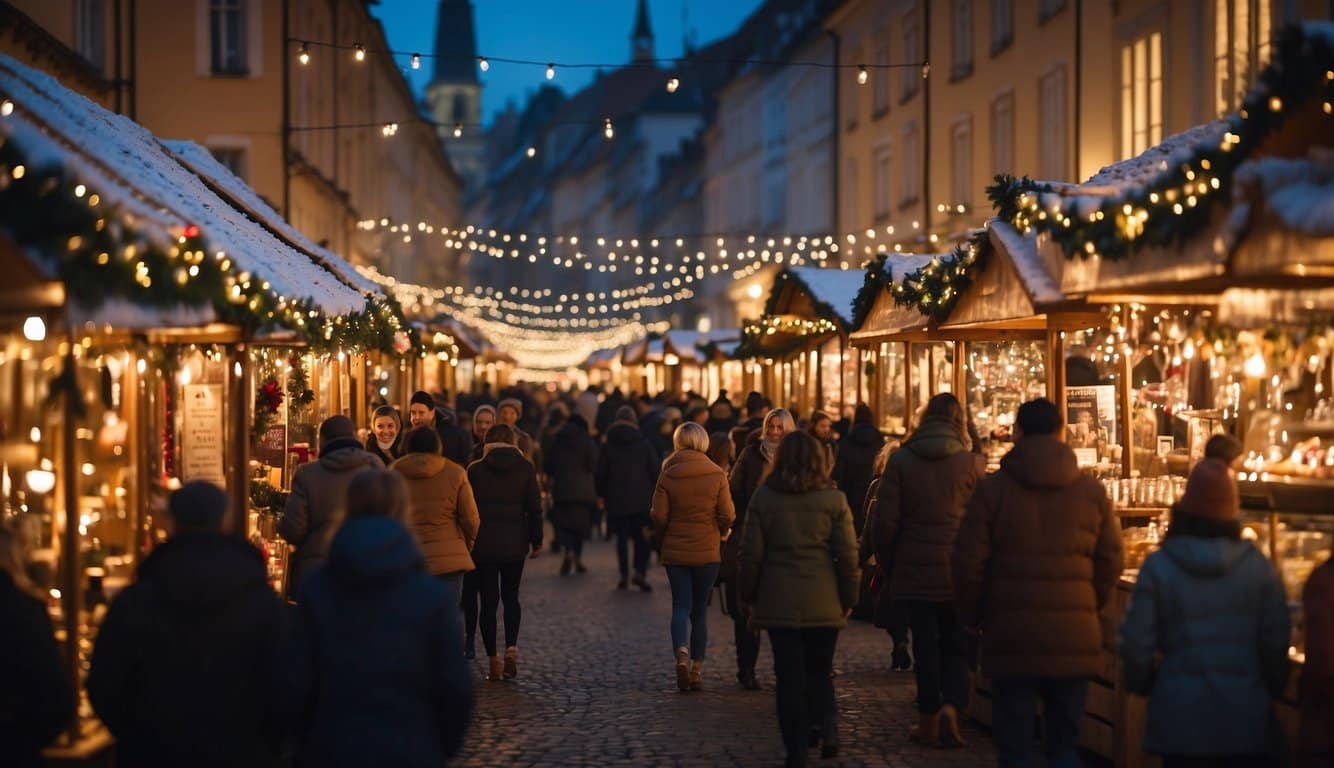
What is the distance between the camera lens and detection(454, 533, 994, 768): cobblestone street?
9812 mm

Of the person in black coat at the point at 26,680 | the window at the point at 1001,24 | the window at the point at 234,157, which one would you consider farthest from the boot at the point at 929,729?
the window at the point at 234,157

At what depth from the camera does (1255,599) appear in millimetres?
6691

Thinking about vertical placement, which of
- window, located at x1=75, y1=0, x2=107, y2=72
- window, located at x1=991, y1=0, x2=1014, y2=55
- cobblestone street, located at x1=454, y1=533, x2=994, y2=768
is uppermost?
window, located at x1=991, y1=0, x2=1014, y2=55

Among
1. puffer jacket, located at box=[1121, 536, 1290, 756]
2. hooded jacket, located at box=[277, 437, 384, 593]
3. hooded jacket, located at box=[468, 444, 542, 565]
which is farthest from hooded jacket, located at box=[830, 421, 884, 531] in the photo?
puffer jacket, located at box=[1121, 536, 1290, 756]

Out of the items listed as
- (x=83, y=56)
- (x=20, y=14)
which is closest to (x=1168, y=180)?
(x=20, y=14)

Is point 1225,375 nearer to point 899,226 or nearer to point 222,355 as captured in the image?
point 222,355

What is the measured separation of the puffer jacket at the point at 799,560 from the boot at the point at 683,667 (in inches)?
113

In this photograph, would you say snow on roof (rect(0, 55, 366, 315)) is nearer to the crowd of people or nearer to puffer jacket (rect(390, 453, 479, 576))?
puffer jacket (rect(390, 453, 479, 576))

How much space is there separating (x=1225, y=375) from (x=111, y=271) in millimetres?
5726

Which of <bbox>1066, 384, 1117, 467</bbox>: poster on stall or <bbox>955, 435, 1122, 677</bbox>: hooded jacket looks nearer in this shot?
<bbox>955, 435, 1122, 677</bbox>: hooded jacket

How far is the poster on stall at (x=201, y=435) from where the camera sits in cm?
1105

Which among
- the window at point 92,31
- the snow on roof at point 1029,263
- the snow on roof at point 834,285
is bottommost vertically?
the snow on roof at point 1029,263

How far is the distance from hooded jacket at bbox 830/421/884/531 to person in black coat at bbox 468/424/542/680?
2551 mm

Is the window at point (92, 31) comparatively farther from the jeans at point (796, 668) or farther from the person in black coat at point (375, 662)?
the person in black coat at point (375, 662)
